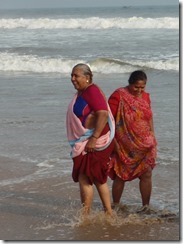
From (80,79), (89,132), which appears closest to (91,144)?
(89,132)

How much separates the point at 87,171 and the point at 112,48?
57.4 ft

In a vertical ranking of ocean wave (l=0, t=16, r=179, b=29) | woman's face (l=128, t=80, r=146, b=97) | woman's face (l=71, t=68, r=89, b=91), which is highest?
ocean wave (l=0, t=16, r=179, b=29)

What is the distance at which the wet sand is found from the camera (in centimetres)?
430

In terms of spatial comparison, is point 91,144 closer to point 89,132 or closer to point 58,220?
point 89,132

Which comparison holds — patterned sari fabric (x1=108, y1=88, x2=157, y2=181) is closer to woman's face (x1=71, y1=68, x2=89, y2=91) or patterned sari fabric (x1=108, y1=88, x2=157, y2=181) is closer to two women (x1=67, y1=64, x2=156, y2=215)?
two women (x1=67, y1=64, x2=156, y2=215)

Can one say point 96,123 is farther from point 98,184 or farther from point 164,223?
point 164,223

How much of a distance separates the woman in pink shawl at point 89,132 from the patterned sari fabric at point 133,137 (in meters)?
0.28

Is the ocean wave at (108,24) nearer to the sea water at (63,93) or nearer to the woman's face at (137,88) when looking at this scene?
the sea water at (63,93)

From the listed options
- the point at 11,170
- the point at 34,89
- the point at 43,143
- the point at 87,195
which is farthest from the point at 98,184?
the point at 34,89

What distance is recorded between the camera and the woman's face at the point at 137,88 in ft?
15.1

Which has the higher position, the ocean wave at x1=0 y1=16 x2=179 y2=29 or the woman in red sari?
the ocean wave at x1=0 y1=16 x2=179 y2=29

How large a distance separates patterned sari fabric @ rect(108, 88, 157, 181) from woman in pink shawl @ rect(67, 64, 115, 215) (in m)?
0.28

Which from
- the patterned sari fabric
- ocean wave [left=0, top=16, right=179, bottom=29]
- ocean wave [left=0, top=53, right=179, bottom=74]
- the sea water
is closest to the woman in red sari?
the patterned sari fabric

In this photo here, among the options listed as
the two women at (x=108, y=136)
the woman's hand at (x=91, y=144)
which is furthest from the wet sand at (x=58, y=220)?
the woman's hand at (x=91, y=144)
